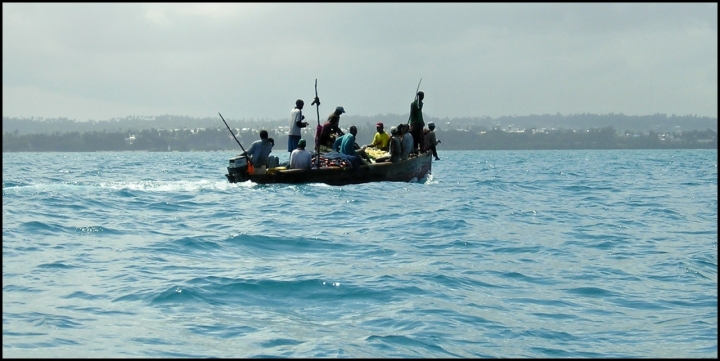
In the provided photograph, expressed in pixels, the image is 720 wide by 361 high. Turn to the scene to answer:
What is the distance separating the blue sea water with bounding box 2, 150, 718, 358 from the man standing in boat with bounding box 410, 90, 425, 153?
24.7 feet

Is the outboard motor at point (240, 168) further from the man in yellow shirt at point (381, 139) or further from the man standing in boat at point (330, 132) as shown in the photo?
the man in yellow shirt at point (381, 139)

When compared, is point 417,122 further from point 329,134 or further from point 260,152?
point 260,152

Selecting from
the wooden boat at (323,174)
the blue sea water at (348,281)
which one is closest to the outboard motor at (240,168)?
the wooden boat at (323,174)

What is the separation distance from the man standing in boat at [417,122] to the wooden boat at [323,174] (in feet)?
7.43

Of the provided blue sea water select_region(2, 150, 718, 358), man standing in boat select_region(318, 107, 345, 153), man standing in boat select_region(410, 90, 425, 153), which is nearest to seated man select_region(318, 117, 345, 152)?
man standing in boat select_region(318, 107, 345, 153)

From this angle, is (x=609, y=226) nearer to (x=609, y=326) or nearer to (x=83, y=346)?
(x=609, y=326)

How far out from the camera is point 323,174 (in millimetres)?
23219

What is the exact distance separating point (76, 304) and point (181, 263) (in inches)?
108

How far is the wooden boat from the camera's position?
2286 centimetres

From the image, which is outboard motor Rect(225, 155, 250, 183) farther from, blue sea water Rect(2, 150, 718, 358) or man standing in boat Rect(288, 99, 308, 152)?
blue sea water Rect(2, 150, 718, 358)

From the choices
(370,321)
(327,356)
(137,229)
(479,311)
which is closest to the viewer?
(327,356)

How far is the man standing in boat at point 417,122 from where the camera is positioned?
26.6m

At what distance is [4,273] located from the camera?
10.1m

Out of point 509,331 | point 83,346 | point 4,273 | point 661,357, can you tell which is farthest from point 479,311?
point 4,273
